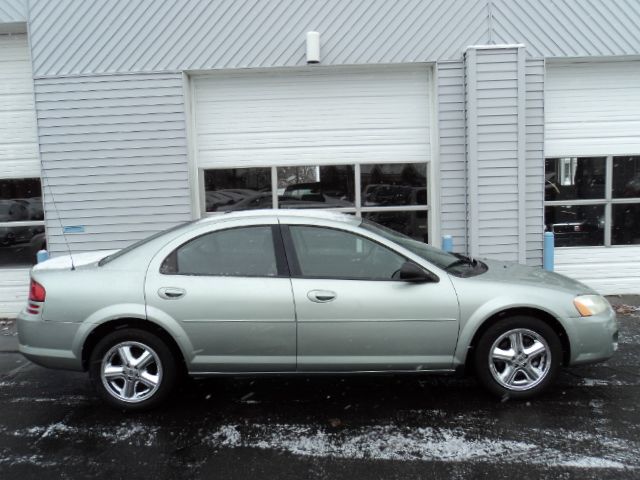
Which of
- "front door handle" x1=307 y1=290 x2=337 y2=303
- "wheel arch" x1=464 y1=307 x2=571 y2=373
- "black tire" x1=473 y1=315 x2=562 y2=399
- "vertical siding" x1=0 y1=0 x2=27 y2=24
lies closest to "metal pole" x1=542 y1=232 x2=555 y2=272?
"wheel arch" x1=464 y1=307 x2=571 y2=373

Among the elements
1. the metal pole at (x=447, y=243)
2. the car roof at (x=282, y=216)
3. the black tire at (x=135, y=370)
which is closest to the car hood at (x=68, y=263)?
the black tire at (x=135, y=370)

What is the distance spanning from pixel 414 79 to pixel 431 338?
4879 mm

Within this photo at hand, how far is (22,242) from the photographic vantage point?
8242 mm

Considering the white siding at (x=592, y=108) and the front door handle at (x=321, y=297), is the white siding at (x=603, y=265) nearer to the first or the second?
the white siding at (x=592, y=108)

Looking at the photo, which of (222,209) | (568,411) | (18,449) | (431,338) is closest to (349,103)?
(222,209)

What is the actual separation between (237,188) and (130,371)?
4.31 meters

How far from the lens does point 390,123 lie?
8070mm

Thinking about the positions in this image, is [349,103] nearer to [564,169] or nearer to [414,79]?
[414,79]

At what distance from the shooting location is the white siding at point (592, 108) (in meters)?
8.04

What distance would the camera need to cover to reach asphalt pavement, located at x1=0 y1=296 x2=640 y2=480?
346 cm

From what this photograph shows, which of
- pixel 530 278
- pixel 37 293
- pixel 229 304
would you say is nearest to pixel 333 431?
pixel 229 304

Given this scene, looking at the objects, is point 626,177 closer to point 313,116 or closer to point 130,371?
point 313,116

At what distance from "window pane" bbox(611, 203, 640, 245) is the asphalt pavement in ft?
12.3

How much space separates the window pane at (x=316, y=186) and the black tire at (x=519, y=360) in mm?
4194
